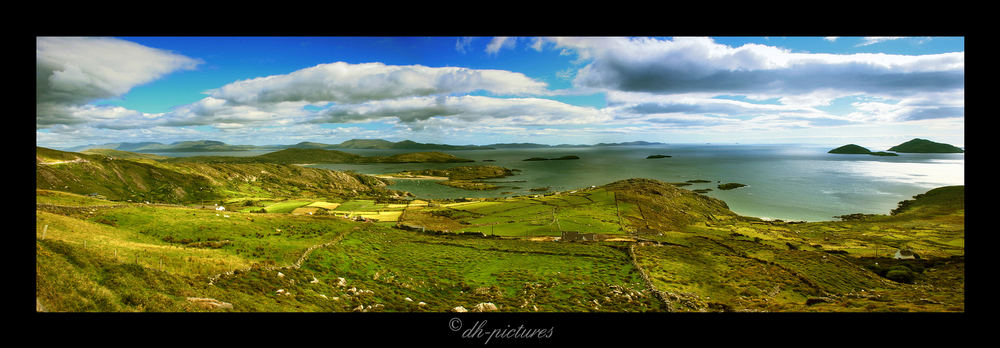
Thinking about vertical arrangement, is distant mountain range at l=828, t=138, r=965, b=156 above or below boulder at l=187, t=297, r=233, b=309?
above

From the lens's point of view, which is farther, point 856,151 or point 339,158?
point 339,158

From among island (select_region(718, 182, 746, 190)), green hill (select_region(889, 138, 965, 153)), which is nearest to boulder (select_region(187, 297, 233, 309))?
island (select_region(718, 182, 746, 190))

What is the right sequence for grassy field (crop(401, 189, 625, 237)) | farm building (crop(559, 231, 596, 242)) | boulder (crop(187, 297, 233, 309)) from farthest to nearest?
grassy field (crop(401, 189, 625, 237)), farm building (crop(559, 231, 596, 242)), boulder (crop(187, 297, 233, 309))

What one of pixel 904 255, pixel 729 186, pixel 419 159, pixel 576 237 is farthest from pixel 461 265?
pixel 419 159

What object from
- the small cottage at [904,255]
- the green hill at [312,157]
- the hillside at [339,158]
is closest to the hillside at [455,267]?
the small cottage at [904,255]

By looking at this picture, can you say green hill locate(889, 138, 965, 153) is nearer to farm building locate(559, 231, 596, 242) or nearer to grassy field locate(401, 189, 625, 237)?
grassy field locate(401, 189, 625, 237)

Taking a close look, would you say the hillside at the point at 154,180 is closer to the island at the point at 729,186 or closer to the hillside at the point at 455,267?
the hillside at the point at 455,267

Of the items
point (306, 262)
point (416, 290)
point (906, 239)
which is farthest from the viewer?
point (906, 239)

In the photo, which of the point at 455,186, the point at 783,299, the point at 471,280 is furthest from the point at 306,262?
the point at 455,186

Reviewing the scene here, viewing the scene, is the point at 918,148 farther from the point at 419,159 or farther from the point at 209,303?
the point at 419,159
